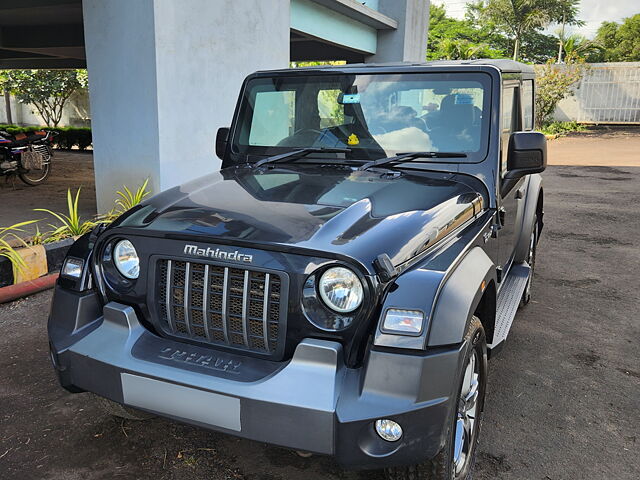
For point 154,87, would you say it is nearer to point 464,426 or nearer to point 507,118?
point 507,118

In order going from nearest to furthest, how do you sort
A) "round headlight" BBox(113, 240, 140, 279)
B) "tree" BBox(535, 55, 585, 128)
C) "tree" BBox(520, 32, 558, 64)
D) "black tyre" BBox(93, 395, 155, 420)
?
1. "round headlight" BBox(113, 240, 140, 279)
2. "black tyre" BBox(93, 395, 155, 420)
3. "tree" BBox(535, 55, 585, 128)
4. "tree" BBox(520, 32, 558, 64)

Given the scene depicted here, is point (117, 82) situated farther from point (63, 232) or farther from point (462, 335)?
point (462, 335)

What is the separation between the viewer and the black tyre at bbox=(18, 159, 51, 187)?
1065 centimetres

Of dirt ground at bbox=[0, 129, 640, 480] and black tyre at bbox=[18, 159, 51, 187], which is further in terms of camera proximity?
black tyre at bbox=[18, 159, 51, 187]

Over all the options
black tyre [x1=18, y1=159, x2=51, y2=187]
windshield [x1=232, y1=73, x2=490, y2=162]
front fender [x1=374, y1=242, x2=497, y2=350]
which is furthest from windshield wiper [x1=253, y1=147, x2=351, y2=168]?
black tyre [x1=18, y1=159, x2=51, y2=187]

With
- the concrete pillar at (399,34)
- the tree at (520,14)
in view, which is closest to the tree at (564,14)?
the tree at (520,14)

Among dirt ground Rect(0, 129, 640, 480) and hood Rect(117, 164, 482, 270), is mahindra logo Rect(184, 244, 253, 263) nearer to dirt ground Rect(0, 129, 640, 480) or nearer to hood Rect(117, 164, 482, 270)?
hood Rect(117, 164, 482, 270)

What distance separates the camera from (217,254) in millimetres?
2246

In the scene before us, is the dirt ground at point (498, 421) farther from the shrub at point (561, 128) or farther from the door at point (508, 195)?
the shrub at point (561, 128)

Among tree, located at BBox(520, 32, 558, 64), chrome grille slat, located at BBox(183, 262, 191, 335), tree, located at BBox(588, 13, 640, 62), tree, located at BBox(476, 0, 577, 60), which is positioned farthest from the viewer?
tree, located at BBox(520, 32, 558, 64)

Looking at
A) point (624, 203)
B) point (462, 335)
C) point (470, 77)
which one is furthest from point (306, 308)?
point (624, 203)

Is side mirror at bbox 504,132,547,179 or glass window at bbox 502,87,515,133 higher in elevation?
glass window at bbox 502,87,515,133


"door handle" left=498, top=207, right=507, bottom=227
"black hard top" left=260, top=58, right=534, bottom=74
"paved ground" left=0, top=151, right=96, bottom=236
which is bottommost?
"paved ground" left=0, top=151, right=96, bottom=236

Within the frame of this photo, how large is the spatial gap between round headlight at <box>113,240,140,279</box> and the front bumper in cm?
36
